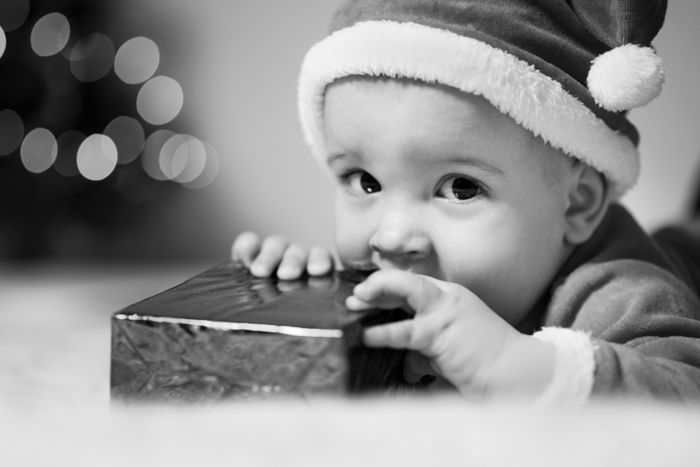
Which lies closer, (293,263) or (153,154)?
(293,263)

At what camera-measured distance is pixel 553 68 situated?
3.51 ft

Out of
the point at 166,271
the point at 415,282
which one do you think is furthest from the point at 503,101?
the point at 166,271

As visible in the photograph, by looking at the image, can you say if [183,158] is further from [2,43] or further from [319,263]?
[319,263]

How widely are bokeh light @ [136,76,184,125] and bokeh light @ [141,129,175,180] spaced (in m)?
0.07

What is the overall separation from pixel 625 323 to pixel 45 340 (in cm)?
111

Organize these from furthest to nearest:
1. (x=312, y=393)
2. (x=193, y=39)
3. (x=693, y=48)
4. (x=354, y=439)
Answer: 1. (x=193, y=39)
2. (x=693, y=48)
3. (x=312, y=393)
4. (x=354, y=439)

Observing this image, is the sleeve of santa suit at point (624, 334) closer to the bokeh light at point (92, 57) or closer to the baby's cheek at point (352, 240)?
the baby's cheek at point (352, 240)

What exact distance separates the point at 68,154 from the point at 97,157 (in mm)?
103

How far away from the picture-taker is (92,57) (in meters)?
2.75

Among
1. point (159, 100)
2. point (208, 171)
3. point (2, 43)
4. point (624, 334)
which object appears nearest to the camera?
point (624, 334)

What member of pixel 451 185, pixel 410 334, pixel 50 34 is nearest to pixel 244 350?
pixel 410 334

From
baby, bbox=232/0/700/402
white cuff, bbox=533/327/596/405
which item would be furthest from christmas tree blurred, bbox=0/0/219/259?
white cuff, bbox=533/327/596/405

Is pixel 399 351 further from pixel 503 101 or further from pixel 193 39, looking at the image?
pixel 193 39

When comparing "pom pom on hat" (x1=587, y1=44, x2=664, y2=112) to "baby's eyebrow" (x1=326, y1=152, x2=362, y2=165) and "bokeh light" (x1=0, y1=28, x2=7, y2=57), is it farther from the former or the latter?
"bokeh light" (x1=0, y1=28, x2=7, y2=57)
